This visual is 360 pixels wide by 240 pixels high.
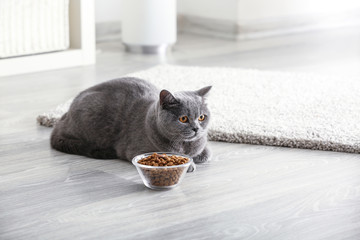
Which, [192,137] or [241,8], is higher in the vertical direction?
[241,8]

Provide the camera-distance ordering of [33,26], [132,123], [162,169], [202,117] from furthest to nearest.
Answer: [33,26] < [132,123] < [202,117] < [162,169]

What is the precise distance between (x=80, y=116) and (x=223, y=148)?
0.52m

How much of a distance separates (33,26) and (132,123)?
1578mm

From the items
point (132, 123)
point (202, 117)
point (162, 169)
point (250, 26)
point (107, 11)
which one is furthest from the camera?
point (250, 26)

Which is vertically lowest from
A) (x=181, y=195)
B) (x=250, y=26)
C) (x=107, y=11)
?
(x=181, y=195)

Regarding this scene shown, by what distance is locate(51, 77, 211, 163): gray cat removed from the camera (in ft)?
5.97

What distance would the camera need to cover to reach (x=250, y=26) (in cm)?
446

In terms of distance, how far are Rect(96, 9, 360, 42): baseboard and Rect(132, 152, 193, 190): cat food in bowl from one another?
8.64 feet

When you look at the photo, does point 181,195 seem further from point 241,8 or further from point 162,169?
point 241,8

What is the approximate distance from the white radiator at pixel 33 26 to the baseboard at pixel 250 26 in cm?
85

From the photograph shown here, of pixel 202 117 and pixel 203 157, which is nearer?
pixel 202 117

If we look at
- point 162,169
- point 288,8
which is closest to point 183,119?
point 162,169

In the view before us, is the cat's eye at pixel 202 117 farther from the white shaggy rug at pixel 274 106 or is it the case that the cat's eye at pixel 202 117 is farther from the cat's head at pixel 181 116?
the white shaggy rug at pixel 274 106

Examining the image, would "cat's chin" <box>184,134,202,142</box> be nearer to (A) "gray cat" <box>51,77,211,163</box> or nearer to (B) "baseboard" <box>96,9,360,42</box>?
(A) "gray cat" <box>51,77,211,163</box>
